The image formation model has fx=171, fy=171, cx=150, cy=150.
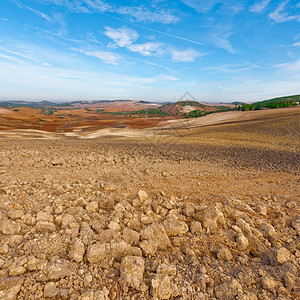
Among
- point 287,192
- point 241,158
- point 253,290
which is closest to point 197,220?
point 253,290

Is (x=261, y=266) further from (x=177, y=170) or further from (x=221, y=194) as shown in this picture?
(x=177, y=170)

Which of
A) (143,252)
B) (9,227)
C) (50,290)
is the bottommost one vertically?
(143,252)

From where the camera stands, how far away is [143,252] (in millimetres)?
2686

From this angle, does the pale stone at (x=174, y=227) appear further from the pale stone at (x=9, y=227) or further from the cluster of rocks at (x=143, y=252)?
the pale stone at (x=9, y=227)

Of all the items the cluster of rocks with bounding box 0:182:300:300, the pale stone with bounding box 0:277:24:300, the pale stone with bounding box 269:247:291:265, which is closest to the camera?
the pale stone with bounding box 0:277:24:300

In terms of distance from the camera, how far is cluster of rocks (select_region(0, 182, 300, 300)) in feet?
6.83

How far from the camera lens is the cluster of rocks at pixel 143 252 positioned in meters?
2.08

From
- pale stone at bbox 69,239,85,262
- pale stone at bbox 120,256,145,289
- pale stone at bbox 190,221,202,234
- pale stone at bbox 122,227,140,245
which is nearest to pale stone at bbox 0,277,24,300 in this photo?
pale stone at bbox 69,239,85,262

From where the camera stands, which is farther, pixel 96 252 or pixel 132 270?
pixel 96 252

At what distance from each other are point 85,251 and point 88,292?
636mm

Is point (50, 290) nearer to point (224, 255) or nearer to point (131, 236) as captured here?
point (131, 236)

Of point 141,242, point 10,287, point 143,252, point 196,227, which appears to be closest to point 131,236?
point 141,242

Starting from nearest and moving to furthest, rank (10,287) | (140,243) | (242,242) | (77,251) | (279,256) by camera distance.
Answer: (10,287)
(77,251)
(279,256)
(140,243)
(242,242)

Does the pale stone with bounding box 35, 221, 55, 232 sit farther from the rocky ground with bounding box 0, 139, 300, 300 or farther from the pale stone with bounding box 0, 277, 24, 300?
the pale stone with bounding box 0, 277, 24, 300
